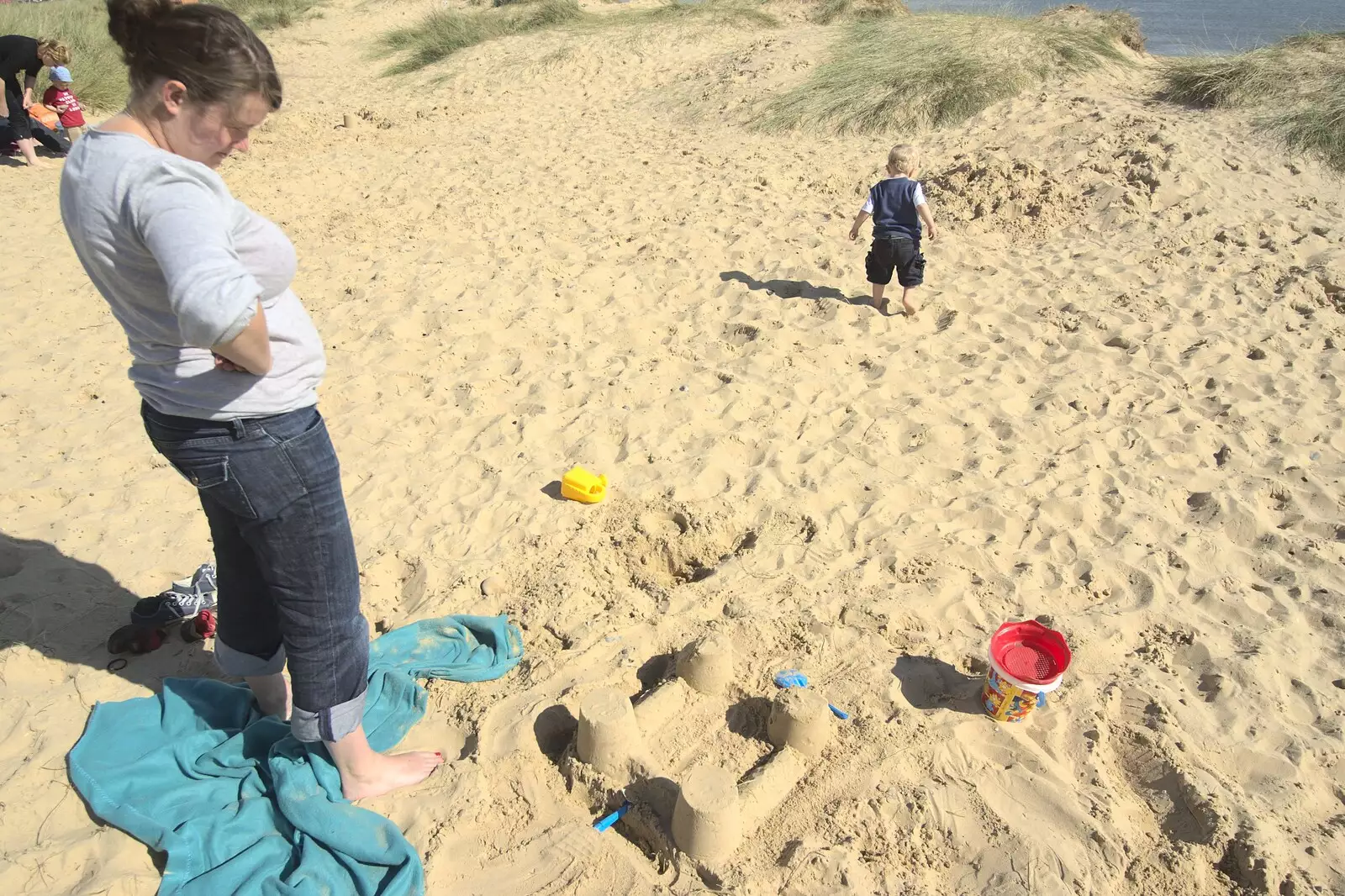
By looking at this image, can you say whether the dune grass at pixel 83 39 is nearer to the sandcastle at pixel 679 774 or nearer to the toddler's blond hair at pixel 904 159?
the toddler's blond hair at pixel 904 159

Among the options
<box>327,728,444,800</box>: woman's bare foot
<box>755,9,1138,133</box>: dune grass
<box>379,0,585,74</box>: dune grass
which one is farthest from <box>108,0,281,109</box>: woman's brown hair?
<box>379,0,585,74</box>: dune grass

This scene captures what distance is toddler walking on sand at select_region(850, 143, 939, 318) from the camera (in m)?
5.07

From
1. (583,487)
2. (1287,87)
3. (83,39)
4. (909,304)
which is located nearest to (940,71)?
(1287,87)

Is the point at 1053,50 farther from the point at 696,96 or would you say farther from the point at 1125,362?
the point at 1125,362

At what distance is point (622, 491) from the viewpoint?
3615 mm

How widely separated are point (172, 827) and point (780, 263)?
472cm

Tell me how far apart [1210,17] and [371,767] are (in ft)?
70.1

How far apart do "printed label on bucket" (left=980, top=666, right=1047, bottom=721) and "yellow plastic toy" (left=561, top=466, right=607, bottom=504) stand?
65.8 inches

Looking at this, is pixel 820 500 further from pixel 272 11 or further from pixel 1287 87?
pixel 272 11

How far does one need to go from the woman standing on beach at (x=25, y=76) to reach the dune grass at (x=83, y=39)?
80cm

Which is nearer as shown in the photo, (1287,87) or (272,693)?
(272,693)

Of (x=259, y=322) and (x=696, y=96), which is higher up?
(x=259, y=322)

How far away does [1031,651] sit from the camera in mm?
2633

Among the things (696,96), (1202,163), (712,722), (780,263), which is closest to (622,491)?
(712,722)
